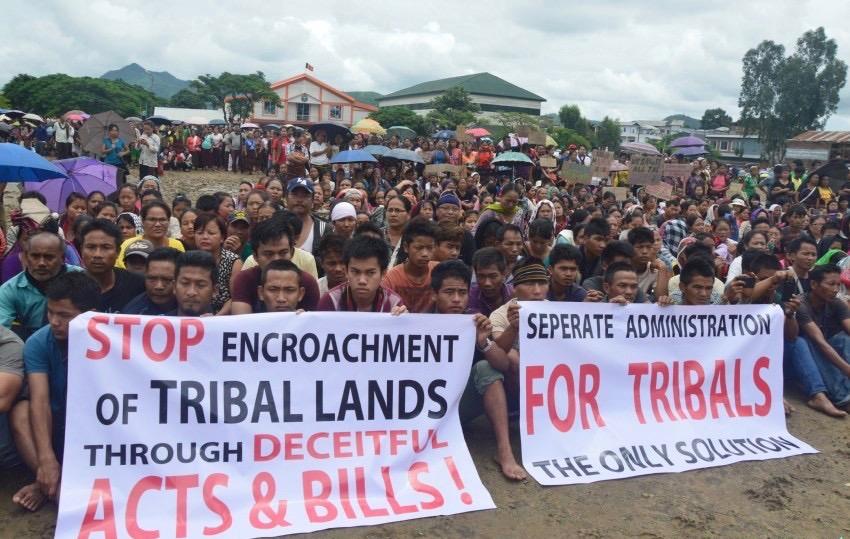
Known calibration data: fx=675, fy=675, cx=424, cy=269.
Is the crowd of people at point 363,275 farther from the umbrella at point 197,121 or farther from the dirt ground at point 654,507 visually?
the umbrella at point 197,121

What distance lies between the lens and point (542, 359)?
4.53 m

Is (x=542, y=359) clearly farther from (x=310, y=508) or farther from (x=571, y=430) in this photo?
(x=310, y=508)

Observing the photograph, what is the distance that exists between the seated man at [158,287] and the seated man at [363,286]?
3.11 ft

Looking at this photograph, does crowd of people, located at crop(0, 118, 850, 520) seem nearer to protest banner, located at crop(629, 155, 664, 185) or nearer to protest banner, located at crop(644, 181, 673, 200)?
protest banner, located at crop(644, 181, 673, 200)

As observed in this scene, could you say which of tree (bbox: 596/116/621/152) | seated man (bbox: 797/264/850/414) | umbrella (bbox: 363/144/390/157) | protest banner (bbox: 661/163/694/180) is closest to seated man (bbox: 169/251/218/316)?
seated man (bbox: 797/264/850/414)

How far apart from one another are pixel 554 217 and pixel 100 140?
30.7 ft

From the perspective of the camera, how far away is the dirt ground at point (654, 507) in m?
3.67

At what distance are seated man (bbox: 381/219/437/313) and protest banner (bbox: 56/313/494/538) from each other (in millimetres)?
691

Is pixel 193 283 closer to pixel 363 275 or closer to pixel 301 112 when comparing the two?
pixel 363 275

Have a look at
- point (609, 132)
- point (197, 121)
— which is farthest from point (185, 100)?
point (609, 132)

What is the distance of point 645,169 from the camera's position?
46.0ft

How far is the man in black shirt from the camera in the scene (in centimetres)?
455

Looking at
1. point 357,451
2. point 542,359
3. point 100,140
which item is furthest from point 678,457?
point 100,140

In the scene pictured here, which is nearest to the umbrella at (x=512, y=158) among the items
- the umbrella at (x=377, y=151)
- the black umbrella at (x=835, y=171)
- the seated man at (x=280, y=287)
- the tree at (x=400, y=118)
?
the umbrella at (x=377, y=151)
